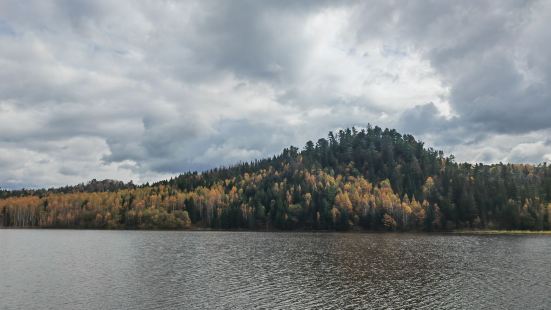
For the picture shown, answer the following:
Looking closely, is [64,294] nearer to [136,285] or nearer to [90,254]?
[136,285]

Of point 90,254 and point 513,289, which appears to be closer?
point 513,289

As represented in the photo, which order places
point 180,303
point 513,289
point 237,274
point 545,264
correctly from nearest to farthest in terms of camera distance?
point 180,303, point 513,289, point 237,274, point 545,264

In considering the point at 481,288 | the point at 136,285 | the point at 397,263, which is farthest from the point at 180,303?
the point at 397,263

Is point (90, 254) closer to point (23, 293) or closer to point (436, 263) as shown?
point (23, 293)

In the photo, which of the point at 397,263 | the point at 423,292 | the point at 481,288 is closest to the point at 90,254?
the point at 397,263

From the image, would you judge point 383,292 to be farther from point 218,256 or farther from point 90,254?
point 90,254

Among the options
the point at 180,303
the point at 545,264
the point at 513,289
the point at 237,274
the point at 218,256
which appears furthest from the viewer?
the point at 218,256

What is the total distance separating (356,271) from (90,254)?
67923mm

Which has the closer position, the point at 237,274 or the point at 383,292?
the point at 383,292

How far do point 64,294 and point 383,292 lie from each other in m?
43.9

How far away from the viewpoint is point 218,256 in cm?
10400

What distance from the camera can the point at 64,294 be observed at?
56938mm

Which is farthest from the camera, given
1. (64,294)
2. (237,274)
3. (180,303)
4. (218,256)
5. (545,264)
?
(218,256)

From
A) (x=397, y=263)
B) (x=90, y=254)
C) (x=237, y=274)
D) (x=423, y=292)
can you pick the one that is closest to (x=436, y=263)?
(x=397, y=263)
